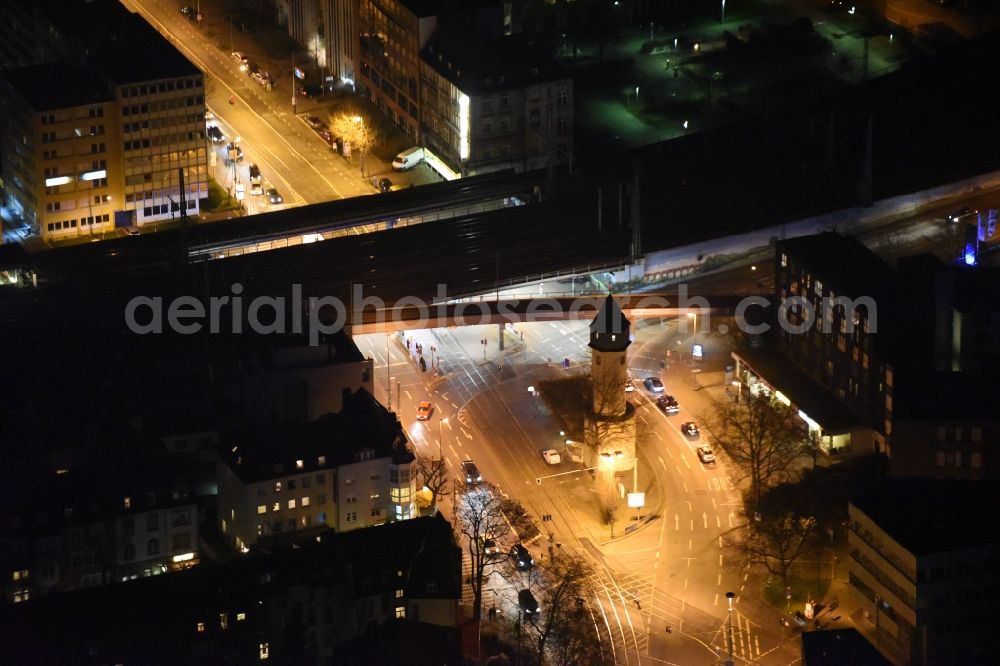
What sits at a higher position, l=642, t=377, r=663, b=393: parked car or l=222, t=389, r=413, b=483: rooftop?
l=642, t=377, r=663, b=393: parked car

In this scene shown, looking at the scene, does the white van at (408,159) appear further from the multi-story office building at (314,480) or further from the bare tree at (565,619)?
the bare tree at (565,619)

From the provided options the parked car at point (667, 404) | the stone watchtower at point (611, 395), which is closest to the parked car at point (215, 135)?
the parked car at point (667, 404)

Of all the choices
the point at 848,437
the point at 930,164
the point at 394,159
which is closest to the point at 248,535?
the point at 848,437

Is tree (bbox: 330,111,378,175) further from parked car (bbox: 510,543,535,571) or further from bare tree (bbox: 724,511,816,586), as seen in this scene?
bare tree (bbox: 724,511,816,586)

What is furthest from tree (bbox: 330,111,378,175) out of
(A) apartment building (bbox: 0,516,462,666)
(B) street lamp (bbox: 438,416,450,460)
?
(A) apartment building (bbox: 0,516,462,666)

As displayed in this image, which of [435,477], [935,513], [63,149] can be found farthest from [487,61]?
[935,513]

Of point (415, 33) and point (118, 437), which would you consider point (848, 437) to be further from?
point (415, 33)
